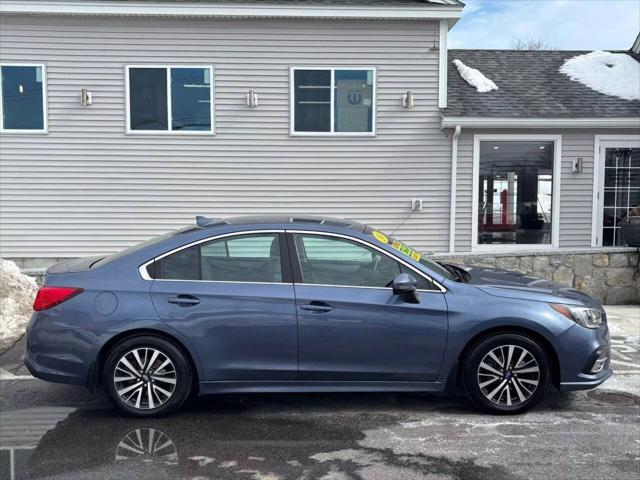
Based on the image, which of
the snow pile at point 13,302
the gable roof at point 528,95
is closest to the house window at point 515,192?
the gable roof at point 528,95

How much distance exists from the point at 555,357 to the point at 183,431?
2825 mm

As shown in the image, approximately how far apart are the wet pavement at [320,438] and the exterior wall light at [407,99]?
663 centimetres

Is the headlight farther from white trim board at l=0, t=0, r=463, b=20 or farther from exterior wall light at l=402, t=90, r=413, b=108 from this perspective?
white trim board at l=0, t=0, r=463, b=20

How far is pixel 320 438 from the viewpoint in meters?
4.27

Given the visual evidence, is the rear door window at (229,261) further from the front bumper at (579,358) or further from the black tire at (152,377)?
the front bumper at (579,358)

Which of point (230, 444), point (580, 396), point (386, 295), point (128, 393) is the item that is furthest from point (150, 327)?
point (580, 396)

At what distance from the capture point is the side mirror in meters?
4.47

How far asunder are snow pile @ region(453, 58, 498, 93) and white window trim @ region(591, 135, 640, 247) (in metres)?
2.11

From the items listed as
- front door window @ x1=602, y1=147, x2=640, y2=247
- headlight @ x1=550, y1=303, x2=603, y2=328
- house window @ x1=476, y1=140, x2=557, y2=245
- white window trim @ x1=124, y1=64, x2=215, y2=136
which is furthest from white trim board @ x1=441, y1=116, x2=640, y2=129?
headlight @ x1=550, y1=303, x2=603, y2=328

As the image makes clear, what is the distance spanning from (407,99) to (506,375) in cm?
710

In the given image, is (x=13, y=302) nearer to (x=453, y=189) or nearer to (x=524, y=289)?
(x=524, y=289)

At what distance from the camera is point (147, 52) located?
1066cm

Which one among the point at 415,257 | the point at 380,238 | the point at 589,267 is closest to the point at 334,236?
the point at 380,238

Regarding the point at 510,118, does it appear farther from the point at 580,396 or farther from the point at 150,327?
the point at 150,327
